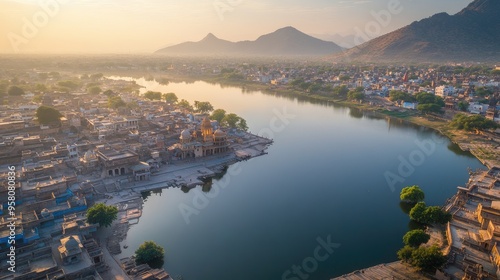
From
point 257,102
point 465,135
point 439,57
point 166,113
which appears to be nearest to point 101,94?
point 166,113

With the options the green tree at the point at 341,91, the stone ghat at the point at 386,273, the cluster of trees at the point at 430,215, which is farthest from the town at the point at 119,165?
the green tree at the point at 341,91

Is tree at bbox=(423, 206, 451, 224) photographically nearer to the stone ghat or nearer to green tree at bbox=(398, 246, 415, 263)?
green tree at bbox=(398, 246, 415, 263)

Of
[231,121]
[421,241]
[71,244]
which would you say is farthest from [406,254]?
[231,121]

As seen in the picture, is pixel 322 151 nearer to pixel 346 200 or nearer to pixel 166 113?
pixel 346 200

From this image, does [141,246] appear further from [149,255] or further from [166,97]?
[166,97]

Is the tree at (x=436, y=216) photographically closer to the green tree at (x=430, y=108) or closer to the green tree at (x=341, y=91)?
the green tree at (x=430, y=108)

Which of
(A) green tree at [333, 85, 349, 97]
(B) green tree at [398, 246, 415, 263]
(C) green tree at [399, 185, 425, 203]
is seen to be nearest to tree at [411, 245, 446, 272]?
(B) green tree at [398, 246, 415, 263]
